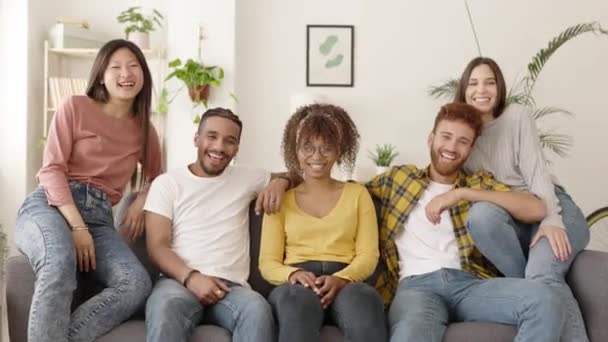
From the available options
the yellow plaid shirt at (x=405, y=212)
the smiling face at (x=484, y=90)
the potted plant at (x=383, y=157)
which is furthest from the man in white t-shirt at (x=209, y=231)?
the potted plant at (x=383, y=157)

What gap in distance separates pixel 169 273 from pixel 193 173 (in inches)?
15.0

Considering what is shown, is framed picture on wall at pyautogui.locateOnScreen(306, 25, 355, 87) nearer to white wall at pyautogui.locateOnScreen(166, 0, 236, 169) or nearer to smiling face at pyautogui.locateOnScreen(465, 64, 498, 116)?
white wall at pyautogui.locateOnScreen(166, 0, 236, 169)

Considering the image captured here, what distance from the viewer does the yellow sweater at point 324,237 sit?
221 cm

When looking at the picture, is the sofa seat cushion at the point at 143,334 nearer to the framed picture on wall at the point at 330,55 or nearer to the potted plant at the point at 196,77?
the potted plant at the point at 196,77

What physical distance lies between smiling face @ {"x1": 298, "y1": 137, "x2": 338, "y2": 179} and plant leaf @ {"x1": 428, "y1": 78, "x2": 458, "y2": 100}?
7.96 feet

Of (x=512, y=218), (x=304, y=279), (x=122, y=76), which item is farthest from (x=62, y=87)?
(x=512, y=218)

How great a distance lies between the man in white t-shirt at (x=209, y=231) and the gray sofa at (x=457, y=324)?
9cm

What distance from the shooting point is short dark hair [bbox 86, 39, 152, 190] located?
2445 mm

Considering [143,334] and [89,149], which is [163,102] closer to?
[89,149]

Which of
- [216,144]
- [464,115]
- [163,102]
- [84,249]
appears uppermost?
[163,102]

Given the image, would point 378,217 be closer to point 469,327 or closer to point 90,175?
point 469,327

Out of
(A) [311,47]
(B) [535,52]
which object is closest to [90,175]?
(A) [311,47]

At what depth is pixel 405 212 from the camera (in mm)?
2334

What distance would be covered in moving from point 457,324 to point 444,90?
2.80 meters
